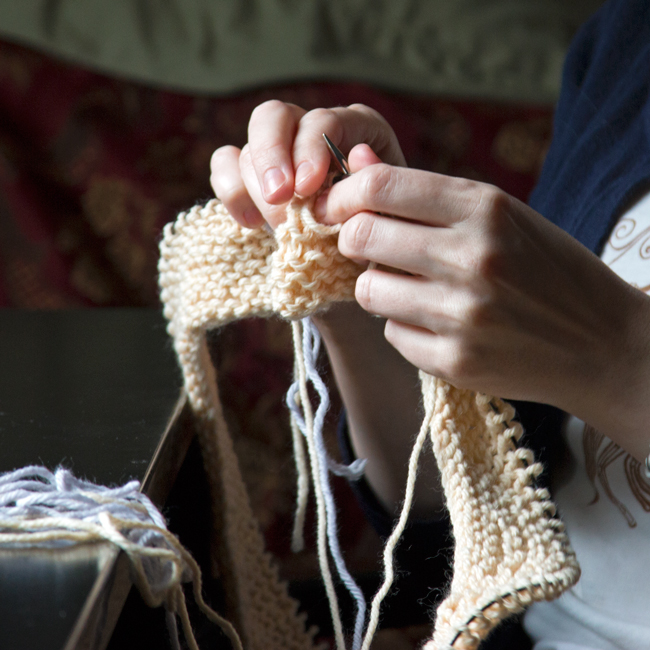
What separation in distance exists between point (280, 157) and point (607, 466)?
16.8 inches

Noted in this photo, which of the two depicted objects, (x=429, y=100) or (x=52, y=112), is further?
(x=429, y=100)

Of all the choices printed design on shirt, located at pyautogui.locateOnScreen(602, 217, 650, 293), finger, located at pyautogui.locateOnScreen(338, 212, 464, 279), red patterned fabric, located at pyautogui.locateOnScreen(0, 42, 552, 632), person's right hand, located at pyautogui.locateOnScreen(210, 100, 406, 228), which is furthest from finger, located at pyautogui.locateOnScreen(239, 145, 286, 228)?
red patterned fabric, located at pyautogui.locateOnScreen(0, 42, 552, 632)

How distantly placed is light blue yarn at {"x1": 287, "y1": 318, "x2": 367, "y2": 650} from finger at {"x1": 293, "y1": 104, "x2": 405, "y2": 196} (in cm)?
18

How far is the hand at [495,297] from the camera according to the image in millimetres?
453

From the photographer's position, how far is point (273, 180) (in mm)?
526

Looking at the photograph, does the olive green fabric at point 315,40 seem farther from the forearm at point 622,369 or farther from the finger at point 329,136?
the forearm at point 622,369

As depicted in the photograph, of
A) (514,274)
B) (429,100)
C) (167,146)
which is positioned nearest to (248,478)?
(167,146)

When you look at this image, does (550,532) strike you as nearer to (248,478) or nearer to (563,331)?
(563,331)

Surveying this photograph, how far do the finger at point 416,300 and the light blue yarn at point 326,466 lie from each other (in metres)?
0.14

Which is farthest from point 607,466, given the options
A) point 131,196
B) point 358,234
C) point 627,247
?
point 131,196

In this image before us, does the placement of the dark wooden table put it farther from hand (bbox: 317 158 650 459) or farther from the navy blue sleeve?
the navy blue sleeve

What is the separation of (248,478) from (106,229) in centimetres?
65

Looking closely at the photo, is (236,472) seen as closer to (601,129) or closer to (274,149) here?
(274,149)

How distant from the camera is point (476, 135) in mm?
1505
